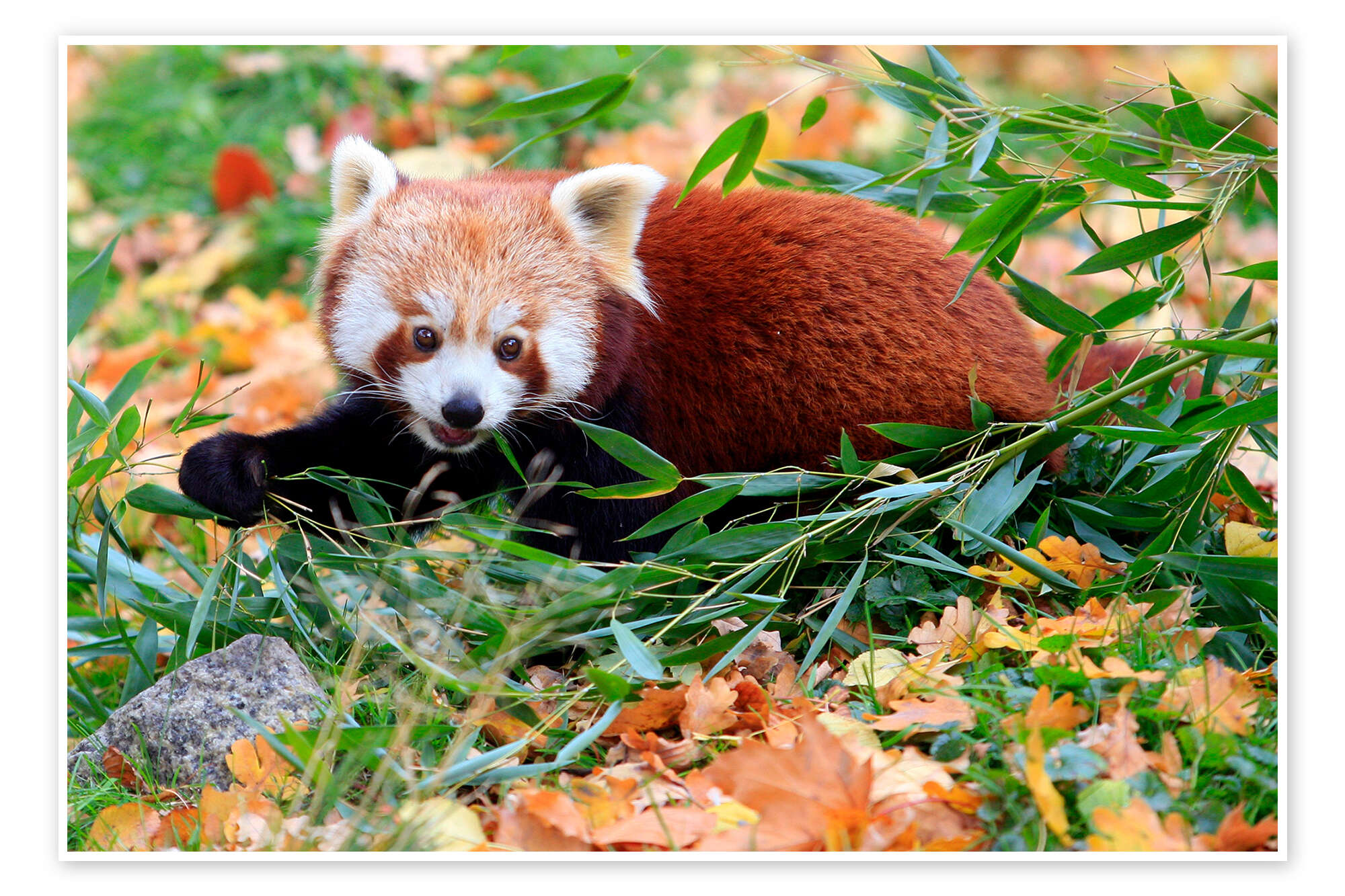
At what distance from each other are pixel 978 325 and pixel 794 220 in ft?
1.85

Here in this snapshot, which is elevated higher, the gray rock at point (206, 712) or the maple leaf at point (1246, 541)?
the maple leaf at point (1246, 541)

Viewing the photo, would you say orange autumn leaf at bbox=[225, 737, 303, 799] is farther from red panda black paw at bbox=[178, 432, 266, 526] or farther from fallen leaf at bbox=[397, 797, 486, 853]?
red panda black paw at bbox=[178, 432, 266, 526]

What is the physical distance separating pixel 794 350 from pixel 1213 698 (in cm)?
124

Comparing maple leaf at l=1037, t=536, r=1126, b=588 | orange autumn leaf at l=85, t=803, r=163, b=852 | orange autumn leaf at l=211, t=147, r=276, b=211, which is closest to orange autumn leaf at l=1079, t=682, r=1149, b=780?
maple leaf at l=1037, t=536, r=1126, b=588

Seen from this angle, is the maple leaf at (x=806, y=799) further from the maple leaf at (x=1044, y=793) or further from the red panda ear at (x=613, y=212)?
the red panda ear at (x=613, y=212)

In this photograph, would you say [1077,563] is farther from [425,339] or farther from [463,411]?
[425,339]

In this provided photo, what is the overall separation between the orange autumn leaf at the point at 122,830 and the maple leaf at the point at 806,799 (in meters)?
1.16

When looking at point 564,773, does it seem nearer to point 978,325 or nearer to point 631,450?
point 631,450

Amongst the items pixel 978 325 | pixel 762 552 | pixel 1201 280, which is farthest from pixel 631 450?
pixel 1201 280

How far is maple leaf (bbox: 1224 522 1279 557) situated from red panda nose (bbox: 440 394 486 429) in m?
1.84

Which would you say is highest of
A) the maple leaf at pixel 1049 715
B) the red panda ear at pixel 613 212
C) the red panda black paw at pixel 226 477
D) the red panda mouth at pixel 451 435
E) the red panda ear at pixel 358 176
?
the red panda ear at pixel 358 176

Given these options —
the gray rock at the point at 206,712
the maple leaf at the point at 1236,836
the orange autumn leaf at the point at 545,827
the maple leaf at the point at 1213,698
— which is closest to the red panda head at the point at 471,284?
the gray rock at the point at 206,712

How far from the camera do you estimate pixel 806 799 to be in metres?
1.86

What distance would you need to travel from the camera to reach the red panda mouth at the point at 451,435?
8.39 ft
